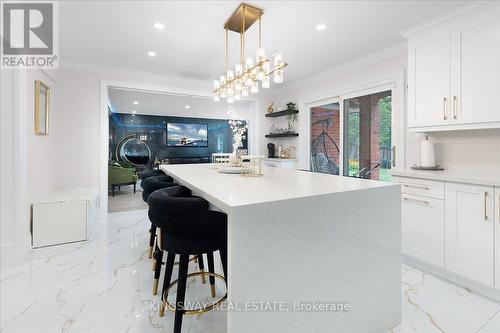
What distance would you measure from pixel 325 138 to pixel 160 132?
6.30 m

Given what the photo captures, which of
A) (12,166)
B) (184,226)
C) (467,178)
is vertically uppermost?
(12,166)

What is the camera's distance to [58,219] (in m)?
2.98

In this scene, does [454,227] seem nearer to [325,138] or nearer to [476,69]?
Answer: [476,69]

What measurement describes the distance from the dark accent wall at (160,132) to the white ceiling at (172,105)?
317 mm

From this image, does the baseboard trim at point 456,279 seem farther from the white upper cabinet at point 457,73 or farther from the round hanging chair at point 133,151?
the round hanging chair at point 133,151

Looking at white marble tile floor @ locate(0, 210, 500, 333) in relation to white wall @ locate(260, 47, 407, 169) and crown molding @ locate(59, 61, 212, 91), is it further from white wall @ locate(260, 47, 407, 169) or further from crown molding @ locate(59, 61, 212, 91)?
crown molding @ locate(59, 61, 212, 91)

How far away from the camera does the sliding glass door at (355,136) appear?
3.52 m

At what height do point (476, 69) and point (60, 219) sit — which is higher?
point (476, 69)

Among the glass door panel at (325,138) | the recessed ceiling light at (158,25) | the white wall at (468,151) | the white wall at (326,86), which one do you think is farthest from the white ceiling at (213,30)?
the white wall at (468,151)

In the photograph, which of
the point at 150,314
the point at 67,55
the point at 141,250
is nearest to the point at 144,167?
the point at 67,55

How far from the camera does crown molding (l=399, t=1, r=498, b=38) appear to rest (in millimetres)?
2159

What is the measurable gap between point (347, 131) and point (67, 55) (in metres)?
Result: 4.37

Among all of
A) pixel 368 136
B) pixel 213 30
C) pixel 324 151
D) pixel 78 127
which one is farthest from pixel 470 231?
pixel 78 127

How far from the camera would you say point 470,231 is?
208 centimetres
